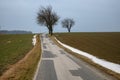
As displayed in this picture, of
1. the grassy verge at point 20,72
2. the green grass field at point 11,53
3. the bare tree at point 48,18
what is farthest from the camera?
the bare tree at point 48,18

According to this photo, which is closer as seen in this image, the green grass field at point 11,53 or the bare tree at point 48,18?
the green grass field at point 11,53

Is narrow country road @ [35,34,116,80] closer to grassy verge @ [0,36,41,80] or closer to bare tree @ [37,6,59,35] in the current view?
grassy verge @ [0,36,41,80]

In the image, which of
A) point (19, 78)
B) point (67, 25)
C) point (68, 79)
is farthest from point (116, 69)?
point (67, 25)

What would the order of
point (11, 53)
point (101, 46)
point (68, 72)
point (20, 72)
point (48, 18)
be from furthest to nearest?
1. point (48, 18)
2. point (101, 46)
3. point (11, 53)
4. point (20, 72)
5. point (68, 72)

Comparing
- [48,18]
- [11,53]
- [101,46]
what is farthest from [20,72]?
[48,18]

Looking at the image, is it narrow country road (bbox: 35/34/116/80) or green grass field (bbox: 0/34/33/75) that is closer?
narrow country road (bbox: 35/34/116/80)

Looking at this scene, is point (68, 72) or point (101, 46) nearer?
point (68, 72)

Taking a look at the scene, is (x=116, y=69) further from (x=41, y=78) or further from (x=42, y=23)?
(x=42, y=23)

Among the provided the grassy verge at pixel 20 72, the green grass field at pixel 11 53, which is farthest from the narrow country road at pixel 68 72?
the green grass field at pixel 11 53

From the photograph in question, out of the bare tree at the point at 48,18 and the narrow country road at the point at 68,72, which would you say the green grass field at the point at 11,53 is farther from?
the bare tree at the point at 48,18

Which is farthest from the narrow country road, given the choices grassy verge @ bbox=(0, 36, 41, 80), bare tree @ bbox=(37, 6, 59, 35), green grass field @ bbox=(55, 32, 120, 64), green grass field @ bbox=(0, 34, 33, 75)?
bare tree @ bbox=(37, 6, 59, 35)

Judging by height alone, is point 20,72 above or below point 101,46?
above

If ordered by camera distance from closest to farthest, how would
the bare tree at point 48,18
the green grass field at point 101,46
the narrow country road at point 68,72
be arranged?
the narrow country road at point 68,72, the green grass field at point 101,46, the bare tree at point 48,18

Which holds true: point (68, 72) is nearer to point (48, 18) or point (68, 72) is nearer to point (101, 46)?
point (101, 46)
